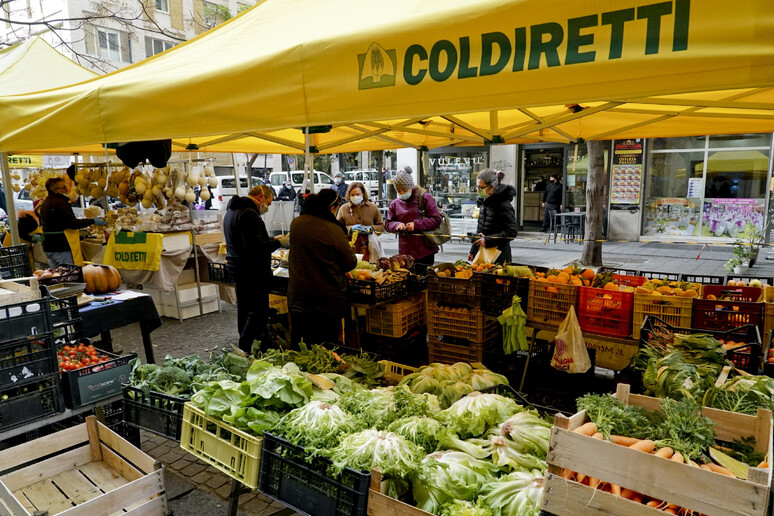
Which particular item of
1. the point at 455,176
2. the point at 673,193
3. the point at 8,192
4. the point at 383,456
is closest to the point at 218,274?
the point at 8,192

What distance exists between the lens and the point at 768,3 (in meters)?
1.59

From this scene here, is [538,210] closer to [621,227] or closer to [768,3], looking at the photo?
[621,227]

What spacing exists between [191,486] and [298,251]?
216cm

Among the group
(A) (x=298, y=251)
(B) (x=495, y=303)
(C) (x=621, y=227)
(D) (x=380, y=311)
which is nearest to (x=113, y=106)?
(A) (x=298, y=251)

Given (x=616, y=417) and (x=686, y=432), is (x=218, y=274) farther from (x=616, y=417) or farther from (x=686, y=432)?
(x=686, y=432)

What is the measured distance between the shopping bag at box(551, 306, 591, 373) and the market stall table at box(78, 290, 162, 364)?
12.9ft

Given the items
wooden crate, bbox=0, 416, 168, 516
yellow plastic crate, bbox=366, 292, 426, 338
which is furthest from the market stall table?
yellow plastic crate, bbox=366, 292, 426, 338

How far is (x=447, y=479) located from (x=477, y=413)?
563 mm

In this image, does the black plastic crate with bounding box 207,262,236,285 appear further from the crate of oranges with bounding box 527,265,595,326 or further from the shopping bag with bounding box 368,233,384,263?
the crate of oranges with bounding box 527,265,595,326

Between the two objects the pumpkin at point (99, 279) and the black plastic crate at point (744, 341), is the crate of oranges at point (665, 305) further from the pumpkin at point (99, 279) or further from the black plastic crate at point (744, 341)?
the pumpkin at point (99, 279)

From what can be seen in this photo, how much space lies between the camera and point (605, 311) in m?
4.57

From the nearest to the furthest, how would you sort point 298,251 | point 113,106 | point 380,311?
point 113,106, point 298,251, point 380,311

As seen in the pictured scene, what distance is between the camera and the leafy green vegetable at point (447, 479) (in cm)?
223

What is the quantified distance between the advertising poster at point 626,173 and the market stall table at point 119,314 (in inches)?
535
